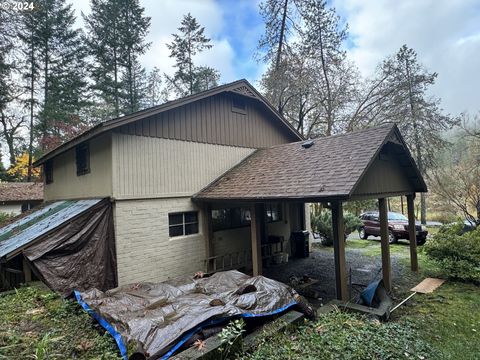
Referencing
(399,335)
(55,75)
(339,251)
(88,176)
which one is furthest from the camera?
(55,75)

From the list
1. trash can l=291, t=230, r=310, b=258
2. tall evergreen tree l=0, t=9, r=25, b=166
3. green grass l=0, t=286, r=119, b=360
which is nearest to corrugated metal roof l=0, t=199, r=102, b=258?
green grass l=0, t=286, r=119, b=360

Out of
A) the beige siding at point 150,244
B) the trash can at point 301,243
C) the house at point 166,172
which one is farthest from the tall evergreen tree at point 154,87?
the beige siding at point 150,244

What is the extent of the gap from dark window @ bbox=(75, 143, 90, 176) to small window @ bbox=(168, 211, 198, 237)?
292 cm

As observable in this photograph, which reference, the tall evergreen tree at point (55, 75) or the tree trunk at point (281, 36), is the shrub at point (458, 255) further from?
the tall evergreen tree at point (55, 75)

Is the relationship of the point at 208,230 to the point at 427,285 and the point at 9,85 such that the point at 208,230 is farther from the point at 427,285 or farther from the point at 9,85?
the point at 9,85

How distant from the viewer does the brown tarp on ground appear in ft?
19.6

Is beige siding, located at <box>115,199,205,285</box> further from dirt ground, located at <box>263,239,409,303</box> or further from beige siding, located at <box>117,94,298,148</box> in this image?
dirt ground, located at <box>263,239,409,303</box>

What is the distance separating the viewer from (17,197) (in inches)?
849

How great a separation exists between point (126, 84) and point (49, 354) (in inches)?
883

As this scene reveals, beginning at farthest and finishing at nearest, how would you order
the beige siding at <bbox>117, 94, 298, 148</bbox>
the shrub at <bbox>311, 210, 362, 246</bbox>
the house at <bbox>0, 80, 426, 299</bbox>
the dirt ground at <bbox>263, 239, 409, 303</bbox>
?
the shrub at <bbox>311, 210, 362, 246</bbox> < the beige siding at <bbox>117, 94, 298, 148</bbox> < the dirt ground at <bbox>263, 239, 409, 303</bbox> < the house at <bbox>0, 80, 426, 299</bbox>

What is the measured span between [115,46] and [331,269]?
21.8m

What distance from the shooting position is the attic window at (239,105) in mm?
10266

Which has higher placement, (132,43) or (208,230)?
(132,43)

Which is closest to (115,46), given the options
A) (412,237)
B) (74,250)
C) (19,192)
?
(19,192)
